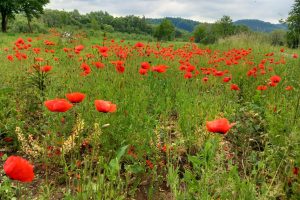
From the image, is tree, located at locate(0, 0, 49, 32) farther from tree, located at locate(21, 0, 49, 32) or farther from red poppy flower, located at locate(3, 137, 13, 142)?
red poppy flower, located at locate(3, 137, 13, 142)

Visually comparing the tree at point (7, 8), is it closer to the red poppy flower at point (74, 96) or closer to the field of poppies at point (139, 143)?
the field of poppies at point (139, 143)

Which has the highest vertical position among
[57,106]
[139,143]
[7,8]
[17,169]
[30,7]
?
[30,7]

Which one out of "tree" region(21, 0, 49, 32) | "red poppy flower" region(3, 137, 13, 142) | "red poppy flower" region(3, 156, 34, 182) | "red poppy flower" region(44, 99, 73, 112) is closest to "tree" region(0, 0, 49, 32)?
"tree" region(21, 0, 49, 32)

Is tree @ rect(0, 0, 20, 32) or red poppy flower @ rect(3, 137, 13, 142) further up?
tree @ rect(0, 0, 20, 32)

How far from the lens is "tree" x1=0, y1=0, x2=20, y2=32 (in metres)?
29.6

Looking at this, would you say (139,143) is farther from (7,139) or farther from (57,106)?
(7,139)

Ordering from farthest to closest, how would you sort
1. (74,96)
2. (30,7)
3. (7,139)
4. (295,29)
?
(30,7), (295,29), (7,139), (74,96)

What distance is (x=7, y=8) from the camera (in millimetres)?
30266

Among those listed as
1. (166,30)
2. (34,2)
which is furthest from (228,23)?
(34,2)

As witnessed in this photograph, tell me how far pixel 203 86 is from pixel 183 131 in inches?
89.9

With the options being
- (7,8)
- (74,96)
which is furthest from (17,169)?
(7,8)

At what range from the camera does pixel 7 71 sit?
6254 mm

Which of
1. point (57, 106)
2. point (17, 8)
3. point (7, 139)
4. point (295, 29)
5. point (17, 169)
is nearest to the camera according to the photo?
point (17, 169)

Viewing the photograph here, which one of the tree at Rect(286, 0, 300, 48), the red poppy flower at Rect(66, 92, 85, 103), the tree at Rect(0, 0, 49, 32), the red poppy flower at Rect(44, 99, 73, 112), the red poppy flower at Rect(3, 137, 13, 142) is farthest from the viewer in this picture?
the tree at Rect(0, 0, 49, 32)
